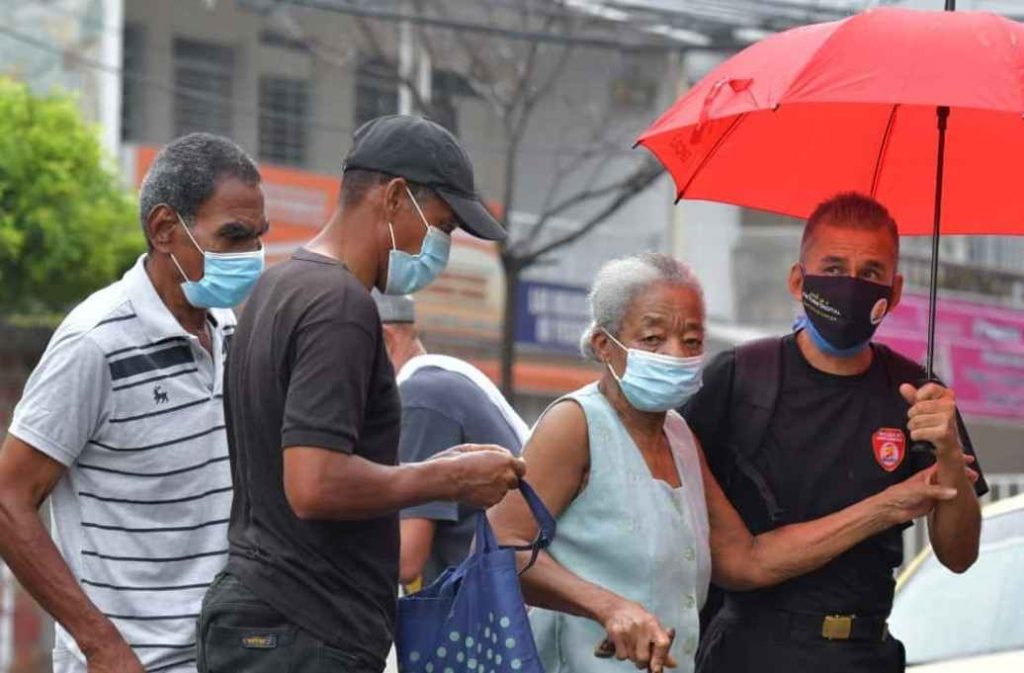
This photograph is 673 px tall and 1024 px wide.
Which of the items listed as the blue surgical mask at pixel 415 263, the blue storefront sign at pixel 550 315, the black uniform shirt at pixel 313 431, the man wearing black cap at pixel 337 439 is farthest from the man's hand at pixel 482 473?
the blue storefront sign at pixel 550 315

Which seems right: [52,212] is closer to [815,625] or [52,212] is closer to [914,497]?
[815,625]

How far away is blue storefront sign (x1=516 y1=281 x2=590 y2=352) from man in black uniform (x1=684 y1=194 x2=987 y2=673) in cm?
1763

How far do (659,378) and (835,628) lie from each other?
0.79 metres

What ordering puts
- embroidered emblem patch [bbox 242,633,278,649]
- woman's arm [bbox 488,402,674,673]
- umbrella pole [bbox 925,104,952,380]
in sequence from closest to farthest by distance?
1. embroidered emblem patch [bbox 242,633,278,649]
2. woman's arm [bbox 488,402,674,673]
3. umbrella pole [bbox 925,104,952,380]

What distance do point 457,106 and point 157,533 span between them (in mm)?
18598

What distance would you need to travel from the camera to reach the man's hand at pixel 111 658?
406cm

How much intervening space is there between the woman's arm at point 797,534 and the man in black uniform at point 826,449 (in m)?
0.07

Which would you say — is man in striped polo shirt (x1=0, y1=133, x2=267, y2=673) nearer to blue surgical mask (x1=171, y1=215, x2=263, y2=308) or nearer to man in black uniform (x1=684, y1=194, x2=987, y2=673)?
blue surgical mask (x1=171, y1=215, x2=263, y2=308)

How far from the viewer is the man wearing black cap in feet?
11.7

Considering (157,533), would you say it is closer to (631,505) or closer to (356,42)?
(631,505)

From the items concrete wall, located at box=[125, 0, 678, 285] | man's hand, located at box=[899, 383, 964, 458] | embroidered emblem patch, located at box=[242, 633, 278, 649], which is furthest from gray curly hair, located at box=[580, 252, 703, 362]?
concrete wall, located at box=[125, 0, 678, 285]

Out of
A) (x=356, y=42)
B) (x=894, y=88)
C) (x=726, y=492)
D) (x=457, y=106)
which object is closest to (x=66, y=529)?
(x=726, y=492)

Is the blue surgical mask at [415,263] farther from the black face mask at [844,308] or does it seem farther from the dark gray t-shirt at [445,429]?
the dark gray t-shirt at [445,429]

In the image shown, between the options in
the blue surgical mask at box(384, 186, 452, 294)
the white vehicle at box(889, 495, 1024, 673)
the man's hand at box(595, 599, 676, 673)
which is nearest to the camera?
the blue surgical mask at box(384, 186, 452, 294)
